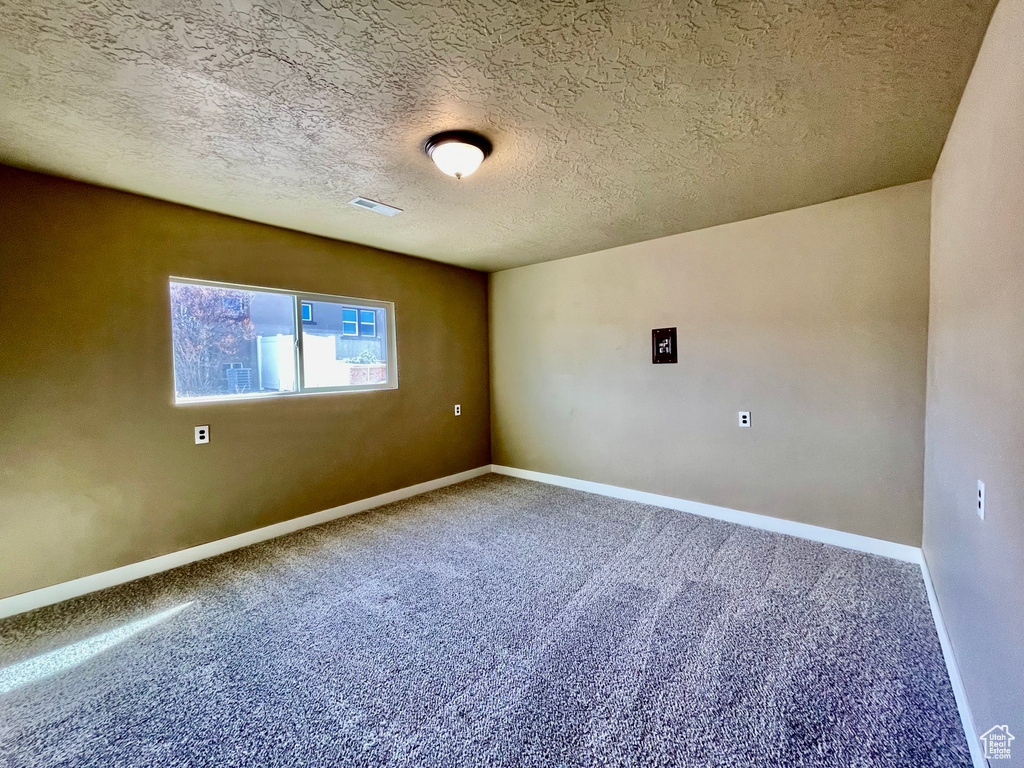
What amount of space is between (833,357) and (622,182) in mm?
1938

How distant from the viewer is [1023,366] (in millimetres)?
1017

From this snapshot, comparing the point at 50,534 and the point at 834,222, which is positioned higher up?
the point at 834,222

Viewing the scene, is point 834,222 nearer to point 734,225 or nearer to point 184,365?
point 734,225

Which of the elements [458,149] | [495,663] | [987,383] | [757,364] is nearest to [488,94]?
[458,149]

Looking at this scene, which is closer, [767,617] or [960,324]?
[960,324]

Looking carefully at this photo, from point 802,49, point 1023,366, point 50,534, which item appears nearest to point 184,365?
point 50,534

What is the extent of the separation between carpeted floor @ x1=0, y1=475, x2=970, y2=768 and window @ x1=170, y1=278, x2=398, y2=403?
1.30 metres

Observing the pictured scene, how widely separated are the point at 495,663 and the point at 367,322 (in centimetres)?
310

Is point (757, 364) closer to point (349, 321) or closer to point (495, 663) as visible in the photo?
point (495, 663)

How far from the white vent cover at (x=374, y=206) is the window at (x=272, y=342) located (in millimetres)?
1060

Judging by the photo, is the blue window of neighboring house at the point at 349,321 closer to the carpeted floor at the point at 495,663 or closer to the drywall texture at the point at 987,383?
the carpeted floor at the point at 495,663

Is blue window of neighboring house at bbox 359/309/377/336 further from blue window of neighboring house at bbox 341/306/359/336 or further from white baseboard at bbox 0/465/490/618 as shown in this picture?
white baseboard at bbox 0/465/490/618

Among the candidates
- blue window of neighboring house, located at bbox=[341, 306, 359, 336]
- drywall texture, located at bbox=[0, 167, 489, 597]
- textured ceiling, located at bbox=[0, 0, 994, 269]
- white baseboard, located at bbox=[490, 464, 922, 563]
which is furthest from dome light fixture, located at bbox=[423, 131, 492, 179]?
white baseboard, located at bbox=[490, 464, 922, 563]

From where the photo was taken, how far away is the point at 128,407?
8.64 ft
